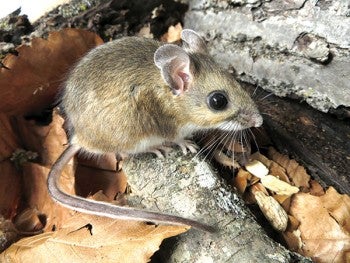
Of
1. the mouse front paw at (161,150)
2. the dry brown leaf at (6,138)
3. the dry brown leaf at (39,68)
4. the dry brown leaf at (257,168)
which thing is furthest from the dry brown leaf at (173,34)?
the dry brown leaf at (6,138)

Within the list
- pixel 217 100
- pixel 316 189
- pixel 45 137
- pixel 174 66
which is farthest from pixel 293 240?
pixel 45 137

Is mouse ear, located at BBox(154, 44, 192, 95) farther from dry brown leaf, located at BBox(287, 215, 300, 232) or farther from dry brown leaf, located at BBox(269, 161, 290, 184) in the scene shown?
dry brown leaf, located at BBox(287, 215, 300, 232)

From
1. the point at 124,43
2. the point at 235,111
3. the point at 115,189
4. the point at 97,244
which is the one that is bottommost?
the point at 115,189

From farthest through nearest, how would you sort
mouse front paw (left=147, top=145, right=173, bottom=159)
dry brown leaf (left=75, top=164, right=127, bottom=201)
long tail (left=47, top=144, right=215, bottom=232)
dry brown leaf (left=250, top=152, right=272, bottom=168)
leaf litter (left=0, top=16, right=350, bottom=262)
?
dry brown leaf (left=250, top=152, right=272, bottom=168) → dry brown leaf (left=75, top=164, right=127, bottom=201) → mouse front paw (left=147, top=145, right=173, bottom=159) → leaf litter (left=0, top=16, right=350, bottom=262) → long tail (left=47, top=144, right=215, bottom=232)

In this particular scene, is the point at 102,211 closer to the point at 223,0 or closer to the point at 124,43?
the point at 124,43

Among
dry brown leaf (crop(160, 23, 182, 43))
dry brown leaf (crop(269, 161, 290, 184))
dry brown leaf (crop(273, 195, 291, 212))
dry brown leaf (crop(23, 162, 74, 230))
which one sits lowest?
dry brown leaf (crop(273, 195, 291, 212))

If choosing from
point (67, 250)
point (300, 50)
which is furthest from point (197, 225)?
point (300, 50)

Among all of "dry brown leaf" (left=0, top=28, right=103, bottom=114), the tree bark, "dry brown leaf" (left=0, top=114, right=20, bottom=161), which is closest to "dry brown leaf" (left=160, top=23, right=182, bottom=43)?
the tree bark
